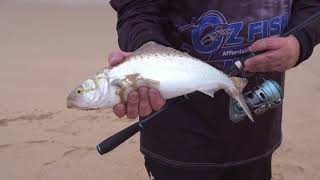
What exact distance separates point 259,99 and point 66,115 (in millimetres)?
2993

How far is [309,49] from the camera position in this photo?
2.36 metres

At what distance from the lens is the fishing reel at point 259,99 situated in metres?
2.33

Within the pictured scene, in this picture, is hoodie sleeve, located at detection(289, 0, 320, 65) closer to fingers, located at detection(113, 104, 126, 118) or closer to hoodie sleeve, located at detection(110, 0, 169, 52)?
hoodie sleeve, located at detection(110, 0, 169, 52)

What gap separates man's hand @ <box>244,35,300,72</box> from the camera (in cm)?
220

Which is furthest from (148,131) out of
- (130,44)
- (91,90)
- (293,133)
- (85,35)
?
(85,35)

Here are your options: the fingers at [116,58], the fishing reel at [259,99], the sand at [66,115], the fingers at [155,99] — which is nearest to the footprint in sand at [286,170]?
the sand at [66,115]

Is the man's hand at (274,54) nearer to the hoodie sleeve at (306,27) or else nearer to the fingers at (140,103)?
the hoodie sleeve at (306,27)

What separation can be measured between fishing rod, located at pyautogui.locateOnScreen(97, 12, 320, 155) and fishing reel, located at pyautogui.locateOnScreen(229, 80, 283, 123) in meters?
0.13

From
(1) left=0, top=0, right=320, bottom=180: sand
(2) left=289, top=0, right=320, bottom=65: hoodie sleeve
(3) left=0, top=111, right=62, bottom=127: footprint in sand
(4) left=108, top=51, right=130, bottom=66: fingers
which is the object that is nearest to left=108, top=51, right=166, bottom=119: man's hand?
(4) left=108, top=51, right=130, bottom=66: fingers

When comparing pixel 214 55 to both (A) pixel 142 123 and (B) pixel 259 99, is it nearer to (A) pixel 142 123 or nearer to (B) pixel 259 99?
(B) pixel 259 99

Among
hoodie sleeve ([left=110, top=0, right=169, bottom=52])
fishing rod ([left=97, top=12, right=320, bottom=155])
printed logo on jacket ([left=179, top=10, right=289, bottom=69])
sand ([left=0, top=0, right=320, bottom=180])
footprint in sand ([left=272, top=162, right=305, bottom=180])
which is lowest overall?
footprint in sand ([left=272, top=162, right=305, bottom=180])

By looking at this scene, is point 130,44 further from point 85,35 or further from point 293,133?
point 85,35

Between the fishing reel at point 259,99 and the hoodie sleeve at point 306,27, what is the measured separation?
0.16 meters

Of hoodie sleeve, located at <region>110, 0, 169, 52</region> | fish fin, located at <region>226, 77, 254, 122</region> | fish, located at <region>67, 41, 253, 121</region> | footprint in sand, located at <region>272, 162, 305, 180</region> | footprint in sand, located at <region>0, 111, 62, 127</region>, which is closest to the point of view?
fish, located at <region>67, 41, 253, 121</region>
